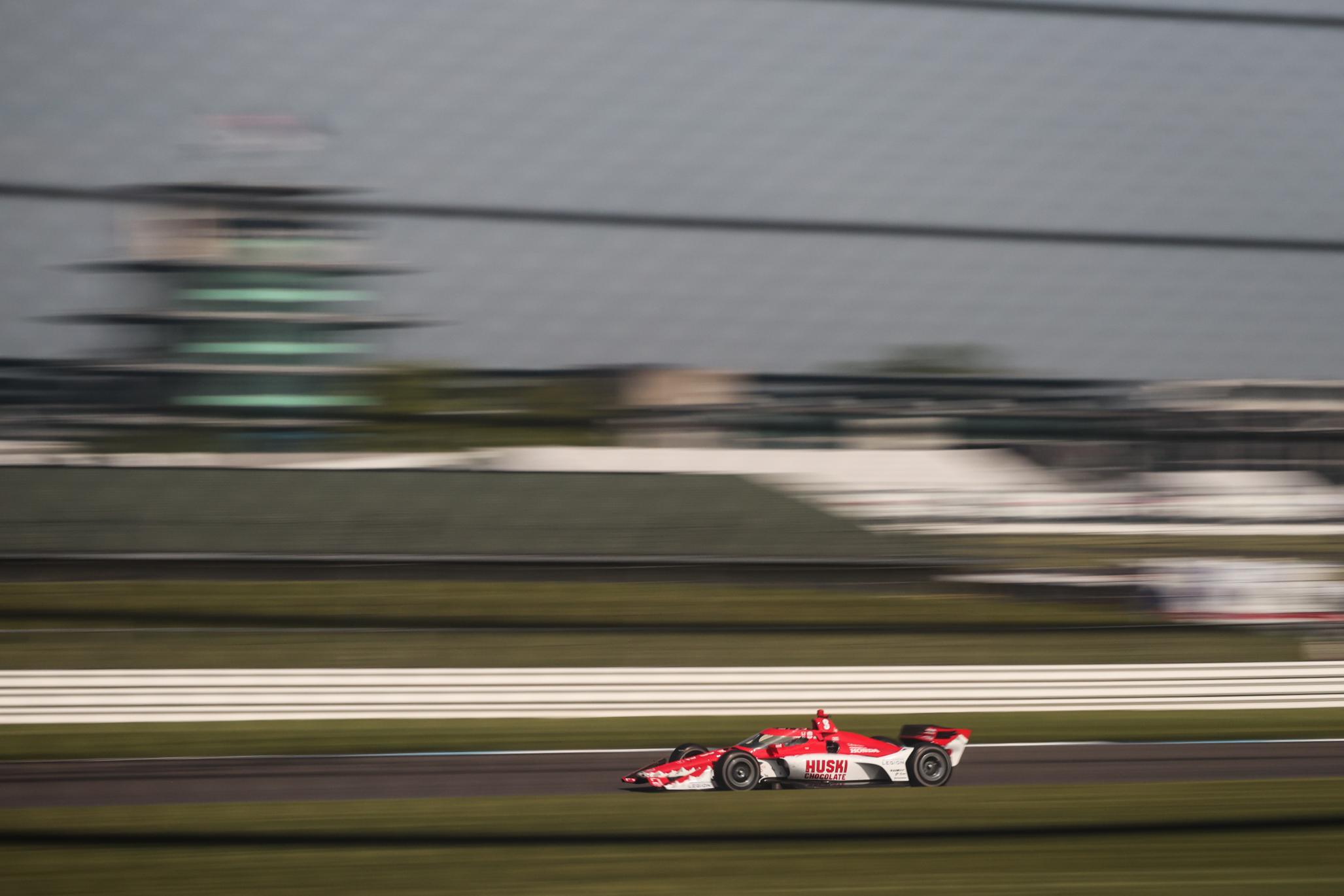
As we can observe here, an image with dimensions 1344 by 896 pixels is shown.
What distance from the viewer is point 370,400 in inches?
221

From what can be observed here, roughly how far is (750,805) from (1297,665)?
2905mm

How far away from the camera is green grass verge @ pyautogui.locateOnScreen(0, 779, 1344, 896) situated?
7.84 ft

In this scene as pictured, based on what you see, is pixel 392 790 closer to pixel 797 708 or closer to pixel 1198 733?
pixel 797 708

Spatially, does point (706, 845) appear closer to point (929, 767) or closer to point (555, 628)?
point (929, 767)

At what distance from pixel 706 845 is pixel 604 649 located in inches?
83.3

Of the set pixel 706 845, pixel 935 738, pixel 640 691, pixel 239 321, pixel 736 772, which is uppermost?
pixel 239 321

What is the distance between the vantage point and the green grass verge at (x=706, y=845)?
2.39 metres

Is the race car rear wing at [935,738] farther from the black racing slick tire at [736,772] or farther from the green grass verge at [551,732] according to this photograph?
the green grass verge at [551,732]

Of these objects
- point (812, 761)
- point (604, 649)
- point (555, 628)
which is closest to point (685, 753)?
point (812, 761)

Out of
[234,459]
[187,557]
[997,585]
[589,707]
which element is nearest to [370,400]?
[234,459]

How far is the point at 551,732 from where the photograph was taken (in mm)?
4188

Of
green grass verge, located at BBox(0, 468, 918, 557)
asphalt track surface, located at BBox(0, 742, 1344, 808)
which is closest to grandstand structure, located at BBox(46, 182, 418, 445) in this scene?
green grass verge, located at BBox(0, 468, 918, 557)

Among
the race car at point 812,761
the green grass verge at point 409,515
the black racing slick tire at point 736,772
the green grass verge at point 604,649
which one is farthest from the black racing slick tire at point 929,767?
the green grass verge at point 409,515

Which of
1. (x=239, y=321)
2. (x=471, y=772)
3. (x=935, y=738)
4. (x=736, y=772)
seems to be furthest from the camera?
(x=239, y=321)
